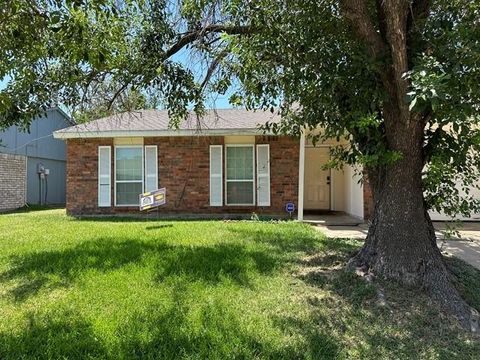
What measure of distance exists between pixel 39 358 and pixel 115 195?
10.4m

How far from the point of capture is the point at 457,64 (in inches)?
152

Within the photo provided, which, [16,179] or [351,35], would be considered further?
[16,179]

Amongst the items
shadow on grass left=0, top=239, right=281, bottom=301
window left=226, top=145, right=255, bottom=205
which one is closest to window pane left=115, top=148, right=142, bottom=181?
window left=226, top=145, right=255, bottom=205

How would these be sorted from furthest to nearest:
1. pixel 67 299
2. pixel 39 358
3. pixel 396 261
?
pixel 396 261
pixel 67 299
pixel 39 358

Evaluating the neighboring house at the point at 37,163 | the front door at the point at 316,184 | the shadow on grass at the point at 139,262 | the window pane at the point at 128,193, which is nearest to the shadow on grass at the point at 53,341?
the shadow on grass at the point at 139,262

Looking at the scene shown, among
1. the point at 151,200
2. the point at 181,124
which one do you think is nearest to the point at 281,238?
the point at 151,200

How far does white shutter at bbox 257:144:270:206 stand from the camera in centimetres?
1300

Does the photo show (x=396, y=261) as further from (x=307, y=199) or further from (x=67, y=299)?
(x=307, y=199)

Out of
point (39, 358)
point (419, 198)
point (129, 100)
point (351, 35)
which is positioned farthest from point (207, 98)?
point (39, 358)

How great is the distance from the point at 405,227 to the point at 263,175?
811cm

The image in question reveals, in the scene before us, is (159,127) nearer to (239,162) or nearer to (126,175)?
(126,175)

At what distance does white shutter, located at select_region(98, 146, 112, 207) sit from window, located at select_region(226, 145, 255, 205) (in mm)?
3744

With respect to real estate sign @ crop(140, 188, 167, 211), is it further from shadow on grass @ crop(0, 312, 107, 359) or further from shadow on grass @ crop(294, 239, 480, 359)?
shadow on grass @ crop(0, 312, 107, 359)

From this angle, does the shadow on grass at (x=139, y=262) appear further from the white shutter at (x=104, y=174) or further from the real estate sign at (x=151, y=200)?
the white shutter at (x=104, y=174)
